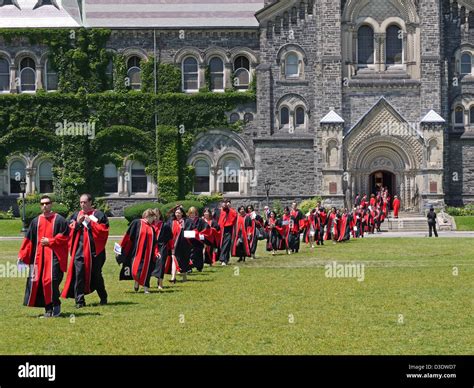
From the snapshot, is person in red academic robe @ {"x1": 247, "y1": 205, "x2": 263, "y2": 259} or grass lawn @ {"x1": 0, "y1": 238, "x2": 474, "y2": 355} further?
person in red academic robe @ {"x1": 247, "y1": 205, "x2": 263, "y2": 259}

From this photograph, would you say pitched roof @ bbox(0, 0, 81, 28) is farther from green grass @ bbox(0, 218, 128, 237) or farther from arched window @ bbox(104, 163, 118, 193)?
green grass @ bbox(0, 218, 128, 237)

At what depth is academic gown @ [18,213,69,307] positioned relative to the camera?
56.6 feet

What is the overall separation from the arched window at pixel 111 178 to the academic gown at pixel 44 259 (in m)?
40.0

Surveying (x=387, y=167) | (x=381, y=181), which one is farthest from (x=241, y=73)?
(x=381, y=181)

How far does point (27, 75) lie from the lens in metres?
57.3

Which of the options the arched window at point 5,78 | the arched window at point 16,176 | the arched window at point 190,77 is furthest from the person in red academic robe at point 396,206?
the arched window at point 5,78

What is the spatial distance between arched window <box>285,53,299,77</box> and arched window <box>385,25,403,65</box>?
4.85 meters

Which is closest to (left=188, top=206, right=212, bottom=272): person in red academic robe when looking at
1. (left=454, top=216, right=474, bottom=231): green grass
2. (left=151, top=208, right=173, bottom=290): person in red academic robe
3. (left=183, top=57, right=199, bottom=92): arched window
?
(left=151, top=208, right=173, bottom=290): person in red academic robe

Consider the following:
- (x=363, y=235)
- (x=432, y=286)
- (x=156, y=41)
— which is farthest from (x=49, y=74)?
(x=432, y=286)

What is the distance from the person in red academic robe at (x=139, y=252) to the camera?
21.4 m

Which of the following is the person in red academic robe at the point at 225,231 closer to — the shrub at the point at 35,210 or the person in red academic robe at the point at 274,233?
the person in red academic robe at the point at 274,233

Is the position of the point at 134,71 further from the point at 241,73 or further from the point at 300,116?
the point at 300,116

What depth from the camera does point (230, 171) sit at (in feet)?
188

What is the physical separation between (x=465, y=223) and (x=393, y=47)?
10942mm
